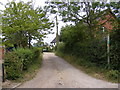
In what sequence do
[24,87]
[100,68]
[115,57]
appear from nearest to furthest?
[24,87], [115,57], [100,68]

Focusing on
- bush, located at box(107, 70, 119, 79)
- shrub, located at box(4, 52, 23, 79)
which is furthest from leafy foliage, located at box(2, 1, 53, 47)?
bush, located at box(107, 70, 119, 79)

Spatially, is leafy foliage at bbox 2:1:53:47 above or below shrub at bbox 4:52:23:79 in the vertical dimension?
above

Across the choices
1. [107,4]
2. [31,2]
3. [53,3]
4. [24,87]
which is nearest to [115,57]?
[107,4]

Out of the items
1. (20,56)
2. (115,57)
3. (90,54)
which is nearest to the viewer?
(20,56)

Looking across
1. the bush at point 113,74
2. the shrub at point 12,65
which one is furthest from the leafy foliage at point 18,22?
the bush at point 113,74

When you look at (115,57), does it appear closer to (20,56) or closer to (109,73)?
(109,73)

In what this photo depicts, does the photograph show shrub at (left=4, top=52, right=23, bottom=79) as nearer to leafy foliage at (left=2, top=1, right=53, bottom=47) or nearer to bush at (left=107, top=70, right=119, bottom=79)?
leafy foliage at (left=2, top=1, right=53, bottom=47)

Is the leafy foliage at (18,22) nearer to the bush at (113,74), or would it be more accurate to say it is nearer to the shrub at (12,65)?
the shrub at (12,65)

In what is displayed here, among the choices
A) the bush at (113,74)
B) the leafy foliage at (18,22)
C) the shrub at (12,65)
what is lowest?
the bush at (113,74)

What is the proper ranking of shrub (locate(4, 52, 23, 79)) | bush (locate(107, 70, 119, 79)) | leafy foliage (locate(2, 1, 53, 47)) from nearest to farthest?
1. shrub (locate(4, 52, 23, 79))
2. bush (locate(107, 70, 119, 79))
3. leafy foliage (locate(2, 1, 53, 47))

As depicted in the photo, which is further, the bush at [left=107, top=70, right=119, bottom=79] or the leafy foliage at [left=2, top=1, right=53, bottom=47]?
the leafy foliage at [left=2, top=1, right=53, bottom=47]

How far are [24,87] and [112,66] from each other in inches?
203

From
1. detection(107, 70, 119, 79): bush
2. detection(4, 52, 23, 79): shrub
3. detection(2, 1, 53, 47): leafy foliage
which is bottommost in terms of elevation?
detection(107, 70, 119, 79): bush

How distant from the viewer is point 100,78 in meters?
7.43
